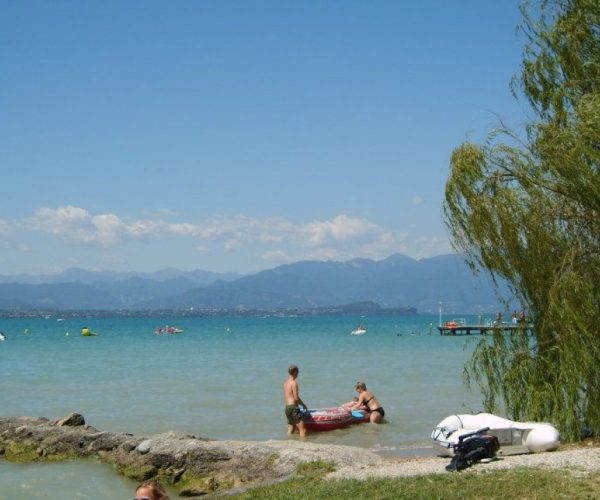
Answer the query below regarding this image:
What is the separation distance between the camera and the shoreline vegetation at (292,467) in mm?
9992

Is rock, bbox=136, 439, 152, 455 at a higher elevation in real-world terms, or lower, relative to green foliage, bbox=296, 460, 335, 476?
lower

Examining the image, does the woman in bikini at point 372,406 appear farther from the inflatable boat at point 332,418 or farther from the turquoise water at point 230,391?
the turquoise water at point 230,391

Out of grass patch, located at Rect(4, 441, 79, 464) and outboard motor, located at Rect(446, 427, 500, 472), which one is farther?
grass patch, located at Rect(4, 441, 79, 464)

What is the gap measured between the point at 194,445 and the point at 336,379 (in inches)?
864

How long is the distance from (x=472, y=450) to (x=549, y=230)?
466 centimetres

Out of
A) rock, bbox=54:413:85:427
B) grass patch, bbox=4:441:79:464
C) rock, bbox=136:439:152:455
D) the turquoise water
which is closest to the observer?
rock, bbox=136:439:152:455

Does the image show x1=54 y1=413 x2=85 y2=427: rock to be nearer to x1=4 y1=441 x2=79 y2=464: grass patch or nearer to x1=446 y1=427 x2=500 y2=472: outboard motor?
x1=4 y1=441 x2=79 y2=464: grass patch

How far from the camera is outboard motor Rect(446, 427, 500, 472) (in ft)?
37.6

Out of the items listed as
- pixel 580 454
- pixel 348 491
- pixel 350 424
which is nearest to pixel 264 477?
pixel 348 491

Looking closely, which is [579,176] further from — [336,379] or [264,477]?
[336,379]

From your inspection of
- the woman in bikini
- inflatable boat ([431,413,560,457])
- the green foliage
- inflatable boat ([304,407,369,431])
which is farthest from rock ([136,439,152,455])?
the woman in bikini

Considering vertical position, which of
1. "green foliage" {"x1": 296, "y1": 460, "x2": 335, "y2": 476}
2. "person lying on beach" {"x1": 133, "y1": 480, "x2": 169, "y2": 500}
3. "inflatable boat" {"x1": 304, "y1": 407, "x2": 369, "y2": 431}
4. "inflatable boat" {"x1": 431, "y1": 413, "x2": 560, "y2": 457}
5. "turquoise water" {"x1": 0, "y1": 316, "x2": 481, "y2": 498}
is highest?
"person lying on beach" {"x1": 133, "y1": 480, "x2": 169, "y2": 500}

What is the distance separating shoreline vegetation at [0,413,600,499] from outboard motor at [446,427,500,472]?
147 mm

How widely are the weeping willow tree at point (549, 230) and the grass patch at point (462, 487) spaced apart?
359 centimetres
